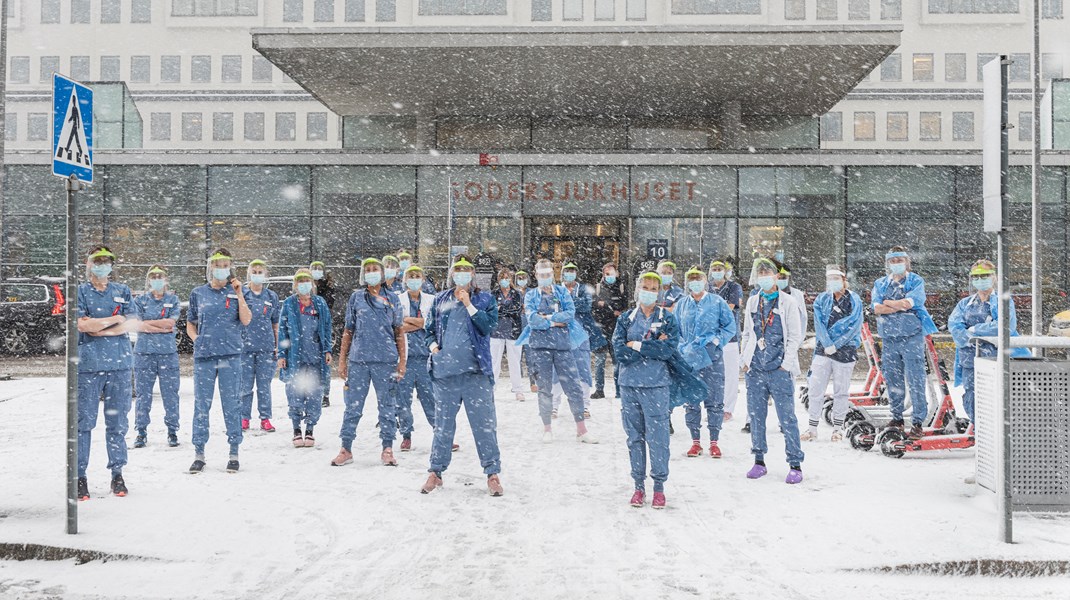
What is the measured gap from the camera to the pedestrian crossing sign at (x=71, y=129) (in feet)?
18.9

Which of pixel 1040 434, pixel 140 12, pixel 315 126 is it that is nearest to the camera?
pixel 1040 434

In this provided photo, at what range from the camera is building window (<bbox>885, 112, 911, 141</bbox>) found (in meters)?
48.1

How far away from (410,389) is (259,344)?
80.5 inches

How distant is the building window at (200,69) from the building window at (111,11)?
4.86 meters

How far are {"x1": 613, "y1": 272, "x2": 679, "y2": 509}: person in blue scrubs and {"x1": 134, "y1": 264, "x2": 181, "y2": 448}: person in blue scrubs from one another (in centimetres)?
507

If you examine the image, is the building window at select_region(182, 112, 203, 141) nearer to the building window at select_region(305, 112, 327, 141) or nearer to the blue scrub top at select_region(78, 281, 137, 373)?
the building window at select_region(305, 112, 327, 141)

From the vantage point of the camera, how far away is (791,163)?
26.2m

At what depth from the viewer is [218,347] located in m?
8.20

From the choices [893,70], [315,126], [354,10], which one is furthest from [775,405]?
[315,126]

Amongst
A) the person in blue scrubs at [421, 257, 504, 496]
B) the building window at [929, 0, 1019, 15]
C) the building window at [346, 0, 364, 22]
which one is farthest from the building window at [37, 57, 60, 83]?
the person in blue scrubs at [421, 257, 504, 496]

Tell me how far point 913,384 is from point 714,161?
17.9 m

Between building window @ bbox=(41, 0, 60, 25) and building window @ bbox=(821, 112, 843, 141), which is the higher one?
building window @ bbox=(41, 0, 60, 25)

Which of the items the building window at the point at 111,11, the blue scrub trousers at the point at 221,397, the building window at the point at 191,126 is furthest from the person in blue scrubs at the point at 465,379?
the building window at the point at 111,11

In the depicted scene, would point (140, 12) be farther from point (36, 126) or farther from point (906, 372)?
point (906, 372)
